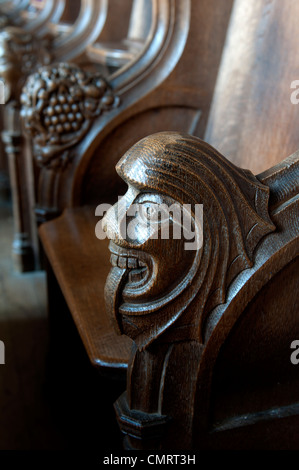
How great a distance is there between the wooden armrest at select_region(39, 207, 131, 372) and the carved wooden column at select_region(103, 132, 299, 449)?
13 centimetres

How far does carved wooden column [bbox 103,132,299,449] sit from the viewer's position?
589 millimetres

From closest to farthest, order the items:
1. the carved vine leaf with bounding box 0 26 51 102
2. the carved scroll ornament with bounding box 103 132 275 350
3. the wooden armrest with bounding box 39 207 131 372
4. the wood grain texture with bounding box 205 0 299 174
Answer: the carved scroll ornament with bounding box 103 132 275 350 < the wooden armrest with bounding box 39 207 131 372 < the wood grain texture with bounding box 205 0 299 174 < the carved vine leaf with bounding box 0 26 51 102

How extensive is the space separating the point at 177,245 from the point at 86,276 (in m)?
0.49

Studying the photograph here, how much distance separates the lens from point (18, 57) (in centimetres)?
199

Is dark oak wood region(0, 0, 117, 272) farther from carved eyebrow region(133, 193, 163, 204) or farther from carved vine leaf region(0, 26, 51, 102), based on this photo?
→ carved eyebrow region(133, 193, 163, 204)

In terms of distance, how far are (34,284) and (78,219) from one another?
1.03 m

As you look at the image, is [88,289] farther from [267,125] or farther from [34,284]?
[34,284]

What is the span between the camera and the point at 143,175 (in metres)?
0.59

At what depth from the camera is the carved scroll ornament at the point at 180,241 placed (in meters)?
0.59

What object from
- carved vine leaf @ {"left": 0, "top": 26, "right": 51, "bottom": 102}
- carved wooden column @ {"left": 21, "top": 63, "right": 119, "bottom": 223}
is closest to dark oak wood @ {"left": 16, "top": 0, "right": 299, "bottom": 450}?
carved wooden column @ {"left": 21, "top": 63, "right": 119, "bottom": 223}

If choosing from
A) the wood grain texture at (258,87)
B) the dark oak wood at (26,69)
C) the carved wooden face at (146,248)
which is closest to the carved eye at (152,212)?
the carved wooden face at (146,248)

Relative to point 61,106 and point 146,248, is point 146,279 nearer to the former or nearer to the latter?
point 146,248

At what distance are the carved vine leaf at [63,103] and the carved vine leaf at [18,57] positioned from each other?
64 centimetres
